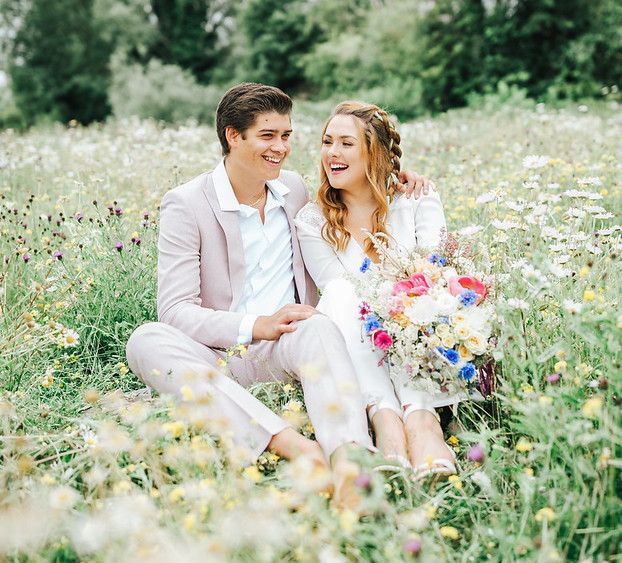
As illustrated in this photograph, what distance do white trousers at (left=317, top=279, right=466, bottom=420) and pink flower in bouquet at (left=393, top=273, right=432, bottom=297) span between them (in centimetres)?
25

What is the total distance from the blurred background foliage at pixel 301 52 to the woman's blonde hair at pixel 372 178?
611 centimetres

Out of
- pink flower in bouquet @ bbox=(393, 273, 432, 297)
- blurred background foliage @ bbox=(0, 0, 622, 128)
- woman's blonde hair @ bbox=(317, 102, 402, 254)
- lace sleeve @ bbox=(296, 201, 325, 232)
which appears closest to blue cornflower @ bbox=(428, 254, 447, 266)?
pink flower in bouquet @ bbox=(393, 273, 432, 297)

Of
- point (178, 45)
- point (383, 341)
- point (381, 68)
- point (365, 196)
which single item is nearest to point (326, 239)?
point (365, 196)

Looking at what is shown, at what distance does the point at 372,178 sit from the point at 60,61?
1015 inches

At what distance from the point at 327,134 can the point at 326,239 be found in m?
0.54

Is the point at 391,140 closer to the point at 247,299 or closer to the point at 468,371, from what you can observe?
the point at 247,299

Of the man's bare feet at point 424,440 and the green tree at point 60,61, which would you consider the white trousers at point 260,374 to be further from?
the green tree at point 60,61

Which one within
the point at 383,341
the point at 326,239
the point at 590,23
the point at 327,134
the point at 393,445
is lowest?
the point at 393,445

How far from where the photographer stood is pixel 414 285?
2.62 metres

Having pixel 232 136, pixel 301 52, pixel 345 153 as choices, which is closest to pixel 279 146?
pixel 232 136

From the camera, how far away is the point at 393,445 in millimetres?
2410

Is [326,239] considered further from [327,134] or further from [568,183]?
[568,183]

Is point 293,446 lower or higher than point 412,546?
lower

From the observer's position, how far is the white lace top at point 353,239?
3369 mm
